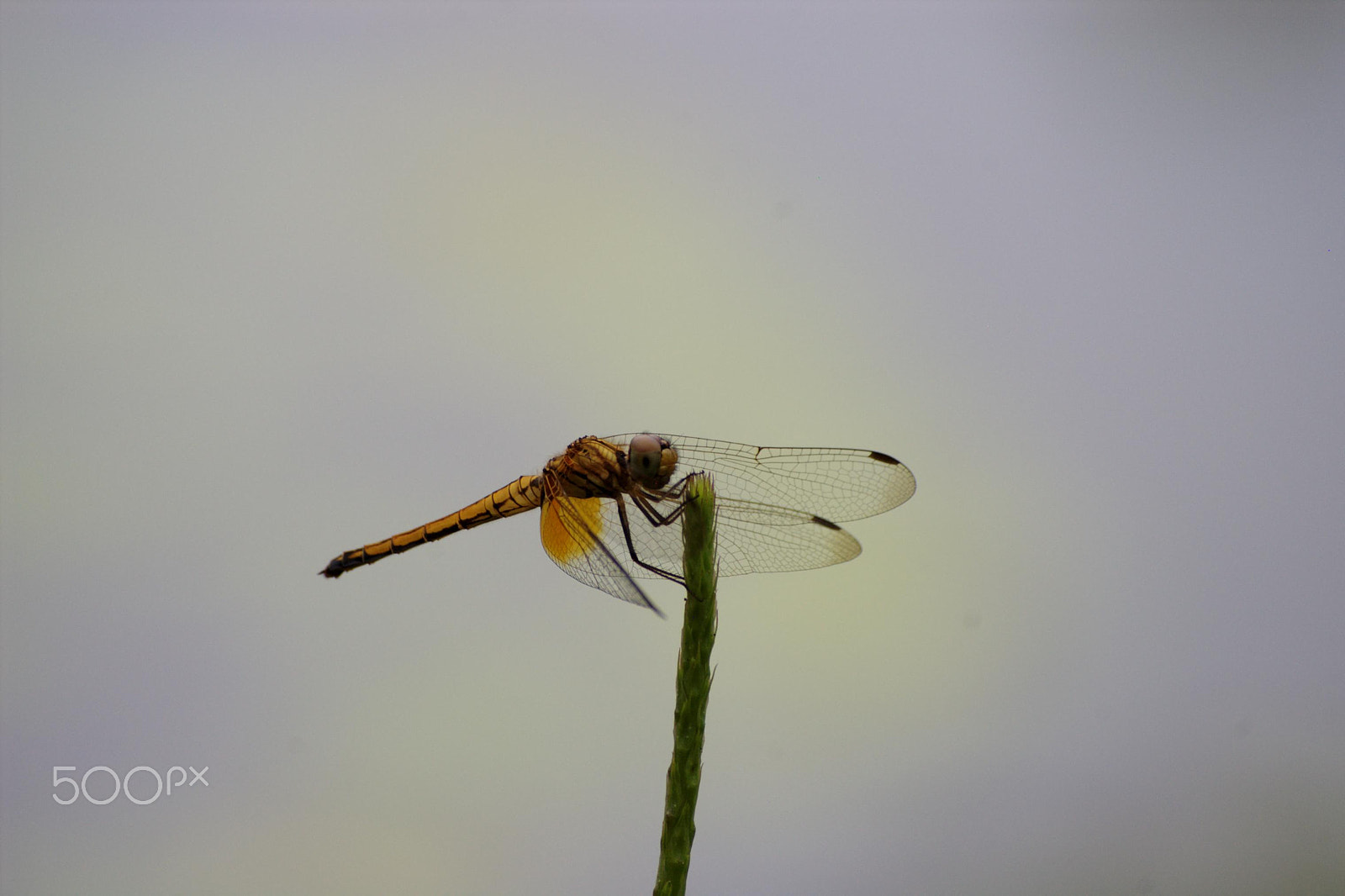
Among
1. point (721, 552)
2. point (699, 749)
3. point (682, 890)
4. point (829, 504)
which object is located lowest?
point (682, 890)

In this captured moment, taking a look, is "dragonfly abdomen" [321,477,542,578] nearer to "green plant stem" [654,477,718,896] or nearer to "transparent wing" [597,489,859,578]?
"transparent wing" [597,489,859,578]

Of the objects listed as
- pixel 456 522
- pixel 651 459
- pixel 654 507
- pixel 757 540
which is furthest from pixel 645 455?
pixel 456 522

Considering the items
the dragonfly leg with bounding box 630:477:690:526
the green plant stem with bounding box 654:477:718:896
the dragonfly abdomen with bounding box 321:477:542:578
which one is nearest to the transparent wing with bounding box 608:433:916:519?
the dragonfly leg with bounding box 630:477:690:526

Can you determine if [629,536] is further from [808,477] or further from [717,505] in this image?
[808,477]

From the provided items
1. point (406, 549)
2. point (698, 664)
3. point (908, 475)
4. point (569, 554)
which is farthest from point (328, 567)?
point (908, 475)

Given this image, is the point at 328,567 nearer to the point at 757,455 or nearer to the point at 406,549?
the point at 406,549

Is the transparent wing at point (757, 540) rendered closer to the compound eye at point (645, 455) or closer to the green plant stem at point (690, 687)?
the compound eye at point (645, 455)
